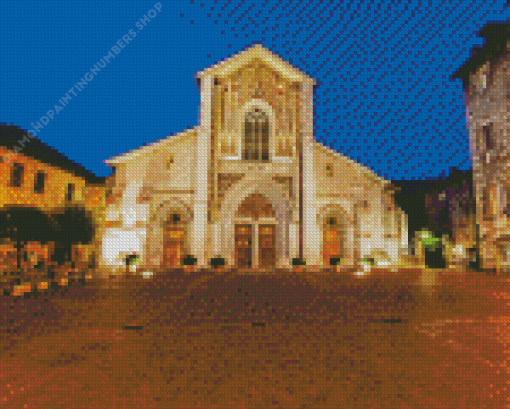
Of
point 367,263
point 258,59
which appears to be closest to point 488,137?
point 367,263

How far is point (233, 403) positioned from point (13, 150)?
18248 millimetres

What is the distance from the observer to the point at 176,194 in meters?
21.5

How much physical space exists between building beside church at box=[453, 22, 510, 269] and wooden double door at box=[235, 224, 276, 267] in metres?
12.6

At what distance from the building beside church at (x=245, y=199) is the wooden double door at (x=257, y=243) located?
0.20ft

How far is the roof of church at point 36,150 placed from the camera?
16891mm

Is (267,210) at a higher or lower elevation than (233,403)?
higher

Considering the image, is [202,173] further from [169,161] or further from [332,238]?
[332,238]

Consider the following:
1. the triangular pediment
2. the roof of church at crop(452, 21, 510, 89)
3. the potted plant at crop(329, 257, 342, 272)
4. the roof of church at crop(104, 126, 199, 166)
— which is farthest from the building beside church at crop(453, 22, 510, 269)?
the roof of church at crop(104, 126, 199, 166)

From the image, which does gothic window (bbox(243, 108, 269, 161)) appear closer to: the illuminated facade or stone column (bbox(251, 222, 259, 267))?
stone column (bbox(251, 222, 259, 267))

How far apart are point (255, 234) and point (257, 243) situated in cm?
56

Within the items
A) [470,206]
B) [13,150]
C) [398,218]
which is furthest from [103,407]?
[470,206]

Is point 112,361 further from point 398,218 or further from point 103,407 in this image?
point 398,218

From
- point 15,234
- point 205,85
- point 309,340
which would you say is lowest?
point 309,340

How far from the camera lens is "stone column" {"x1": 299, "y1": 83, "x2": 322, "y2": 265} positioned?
20.9 meters
